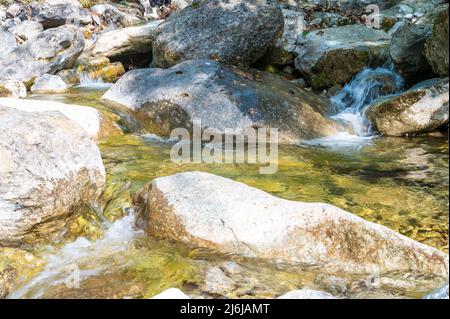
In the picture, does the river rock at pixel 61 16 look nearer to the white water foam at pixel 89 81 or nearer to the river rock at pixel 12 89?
the white water foam at pixel 89 81

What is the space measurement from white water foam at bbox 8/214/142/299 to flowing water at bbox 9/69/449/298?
13 mm

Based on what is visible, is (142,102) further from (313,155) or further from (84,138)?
(84,138)

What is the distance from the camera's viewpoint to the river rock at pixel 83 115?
1017cm

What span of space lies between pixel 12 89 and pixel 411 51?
37.1ft

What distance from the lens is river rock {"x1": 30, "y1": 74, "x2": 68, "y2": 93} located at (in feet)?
49.3

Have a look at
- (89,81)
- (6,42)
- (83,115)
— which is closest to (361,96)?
(83,115)

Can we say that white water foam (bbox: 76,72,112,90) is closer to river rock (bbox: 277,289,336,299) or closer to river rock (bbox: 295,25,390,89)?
river rock (bbox: 295,25,390,89)

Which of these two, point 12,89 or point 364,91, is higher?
point 364,91

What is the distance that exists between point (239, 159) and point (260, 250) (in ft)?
12.3

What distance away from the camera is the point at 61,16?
73.6 feet

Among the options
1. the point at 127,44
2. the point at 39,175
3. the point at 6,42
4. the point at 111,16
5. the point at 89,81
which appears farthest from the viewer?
the point at 111,16

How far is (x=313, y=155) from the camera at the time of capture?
945 centimetres

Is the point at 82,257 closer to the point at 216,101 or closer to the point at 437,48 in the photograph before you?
the point at 216,101

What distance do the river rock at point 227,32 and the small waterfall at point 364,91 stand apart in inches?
121
